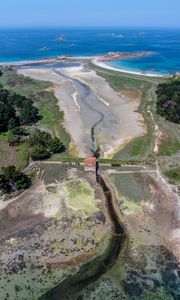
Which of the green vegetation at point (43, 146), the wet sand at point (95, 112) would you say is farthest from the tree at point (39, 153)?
the wet sand at point (95, 112)

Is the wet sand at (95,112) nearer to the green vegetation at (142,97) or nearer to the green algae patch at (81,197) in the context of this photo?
the green vegetation at (142,97)

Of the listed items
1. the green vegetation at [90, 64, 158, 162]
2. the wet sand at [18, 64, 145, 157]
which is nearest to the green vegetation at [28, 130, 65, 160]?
the wet sand at [18, 64, 145, 157]

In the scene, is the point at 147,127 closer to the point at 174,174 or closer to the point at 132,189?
the point at 174,174

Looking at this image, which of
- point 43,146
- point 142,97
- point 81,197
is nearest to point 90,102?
point 142,97

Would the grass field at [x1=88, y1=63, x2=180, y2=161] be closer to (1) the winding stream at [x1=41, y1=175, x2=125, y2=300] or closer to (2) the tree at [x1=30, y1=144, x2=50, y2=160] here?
(2) the tree at [x1=30, y1=144, x2=50, y2=160]

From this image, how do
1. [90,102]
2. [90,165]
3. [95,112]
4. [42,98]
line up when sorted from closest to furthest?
[90,165]
[95,112]
[90,102]
[42,98]
